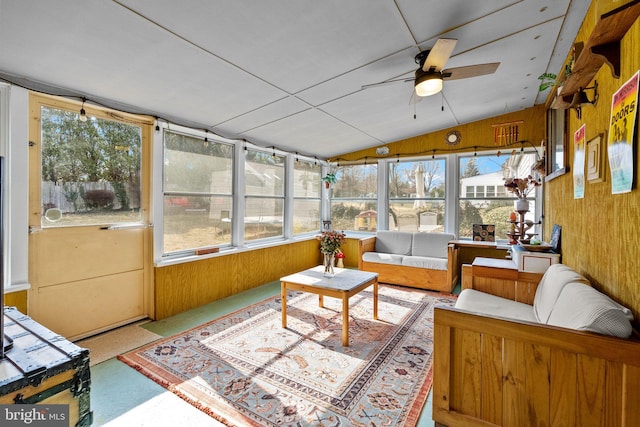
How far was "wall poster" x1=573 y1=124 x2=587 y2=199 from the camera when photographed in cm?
228

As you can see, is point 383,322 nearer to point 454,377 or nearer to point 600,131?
point 454,377

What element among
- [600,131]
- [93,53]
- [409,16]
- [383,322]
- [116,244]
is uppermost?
[409,16]

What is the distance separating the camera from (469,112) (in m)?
4.46

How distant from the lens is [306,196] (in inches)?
235

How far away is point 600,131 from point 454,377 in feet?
5.97

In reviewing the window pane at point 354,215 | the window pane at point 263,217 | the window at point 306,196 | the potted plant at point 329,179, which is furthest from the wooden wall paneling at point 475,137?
the window pane at point 263,217

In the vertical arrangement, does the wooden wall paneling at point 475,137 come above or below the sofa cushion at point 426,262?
above

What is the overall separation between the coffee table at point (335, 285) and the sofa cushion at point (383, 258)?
142 cm

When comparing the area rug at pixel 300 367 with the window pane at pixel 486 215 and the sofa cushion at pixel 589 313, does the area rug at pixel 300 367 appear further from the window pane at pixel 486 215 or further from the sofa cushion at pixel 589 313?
the window pane at pixel 486 215

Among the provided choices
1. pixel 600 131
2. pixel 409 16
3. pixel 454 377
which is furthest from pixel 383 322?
pixel 409 16

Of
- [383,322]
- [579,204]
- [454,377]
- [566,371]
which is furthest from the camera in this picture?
[383,322]

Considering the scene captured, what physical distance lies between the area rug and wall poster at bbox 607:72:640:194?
174 cm

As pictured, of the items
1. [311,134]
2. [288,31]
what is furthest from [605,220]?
[311,134]

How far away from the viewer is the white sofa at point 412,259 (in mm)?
4379
